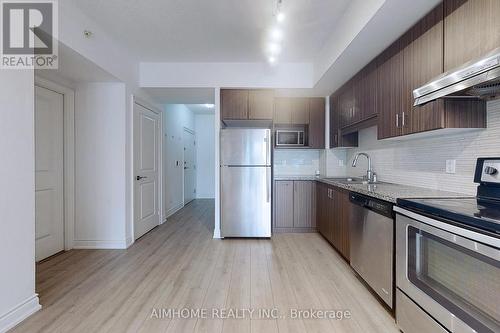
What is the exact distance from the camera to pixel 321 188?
3.79 metres

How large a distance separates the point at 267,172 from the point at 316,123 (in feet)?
4.05

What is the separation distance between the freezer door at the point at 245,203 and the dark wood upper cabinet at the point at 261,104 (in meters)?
0.85

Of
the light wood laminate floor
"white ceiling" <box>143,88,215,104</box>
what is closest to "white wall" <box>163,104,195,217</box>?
"white ceiling" <box>143,88,215,104</box>

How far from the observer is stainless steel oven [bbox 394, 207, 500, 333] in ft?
3.66

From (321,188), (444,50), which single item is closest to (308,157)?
(321,188)

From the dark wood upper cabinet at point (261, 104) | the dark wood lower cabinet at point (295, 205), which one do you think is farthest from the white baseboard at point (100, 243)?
the dark wood upper cabinet at point (261, 104)

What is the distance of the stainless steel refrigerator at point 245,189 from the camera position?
3785 millimetres

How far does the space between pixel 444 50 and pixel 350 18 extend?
3.17 feet

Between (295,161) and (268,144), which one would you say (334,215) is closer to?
(268,144)

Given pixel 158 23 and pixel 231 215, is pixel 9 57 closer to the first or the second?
pixel 158 23

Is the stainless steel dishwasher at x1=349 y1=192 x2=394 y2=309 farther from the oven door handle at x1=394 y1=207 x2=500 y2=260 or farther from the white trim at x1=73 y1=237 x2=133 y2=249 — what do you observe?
the white trim at x1=73 y1=237 x2=133 y2=249

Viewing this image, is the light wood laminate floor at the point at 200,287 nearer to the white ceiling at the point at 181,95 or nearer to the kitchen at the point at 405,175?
the kitchen at the point at 405,175

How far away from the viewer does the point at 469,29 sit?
5.04 ft

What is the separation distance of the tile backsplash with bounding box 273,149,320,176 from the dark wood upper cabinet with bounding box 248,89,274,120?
751 millimetres
